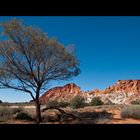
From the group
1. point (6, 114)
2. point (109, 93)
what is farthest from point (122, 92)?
point (6, 114)

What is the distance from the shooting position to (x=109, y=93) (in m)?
61.9

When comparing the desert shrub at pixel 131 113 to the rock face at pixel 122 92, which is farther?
the rock face at pixel 122 92

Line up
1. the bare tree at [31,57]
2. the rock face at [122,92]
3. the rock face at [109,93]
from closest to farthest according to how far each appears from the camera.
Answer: the bare tree at [31,57]
the rock face at [122,92]
the rock face at [109,93]

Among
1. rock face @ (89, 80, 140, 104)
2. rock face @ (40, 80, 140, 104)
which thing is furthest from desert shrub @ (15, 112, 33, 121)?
rock face @ (89, 80, 140, 104)

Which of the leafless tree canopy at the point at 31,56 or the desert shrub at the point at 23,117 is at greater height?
the leafless tree canopy at the point at 31,56

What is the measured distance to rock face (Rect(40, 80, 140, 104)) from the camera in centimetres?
→ 5712

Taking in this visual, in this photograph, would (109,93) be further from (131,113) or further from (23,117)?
(23,117)

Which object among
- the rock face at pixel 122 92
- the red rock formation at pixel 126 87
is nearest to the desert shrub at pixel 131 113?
the rock face at pixel 122 92

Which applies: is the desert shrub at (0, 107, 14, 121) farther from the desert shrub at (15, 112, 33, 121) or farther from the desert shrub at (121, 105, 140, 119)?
the desert shrub at (121, 105, 140, 119)

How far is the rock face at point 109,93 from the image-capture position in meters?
57.1

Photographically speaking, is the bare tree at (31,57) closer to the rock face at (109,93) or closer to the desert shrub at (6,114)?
the desert shrub at (6,114)

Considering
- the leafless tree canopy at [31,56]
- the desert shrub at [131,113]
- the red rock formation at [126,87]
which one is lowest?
the desert shrub at [131,113]
